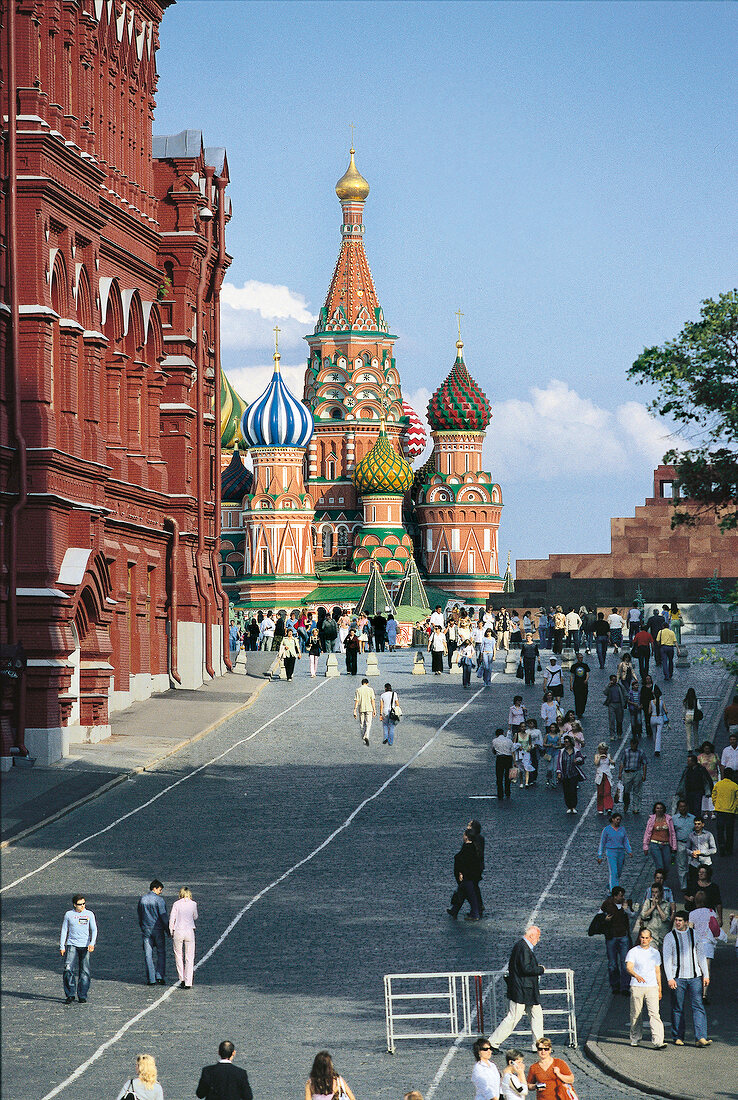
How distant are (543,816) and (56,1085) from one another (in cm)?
1360

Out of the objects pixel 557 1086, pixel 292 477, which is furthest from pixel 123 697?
pixel 292 477

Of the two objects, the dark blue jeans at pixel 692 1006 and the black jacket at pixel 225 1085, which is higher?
the black jacket at pixel 225 1085

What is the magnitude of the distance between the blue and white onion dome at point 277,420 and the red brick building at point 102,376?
63.9 m

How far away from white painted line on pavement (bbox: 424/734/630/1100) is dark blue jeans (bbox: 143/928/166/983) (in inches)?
134

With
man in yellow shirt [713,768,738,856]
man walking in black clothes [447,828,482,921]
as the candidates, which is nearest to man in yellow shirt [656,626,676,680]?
man in yellow shirt [713,768,738,856]

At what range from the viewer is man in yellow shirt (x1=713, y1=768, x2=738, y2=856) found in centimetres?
2298

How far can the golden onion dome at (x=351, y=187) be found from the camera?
132 meters

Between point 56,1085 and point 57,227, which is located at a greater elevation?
point 57,227

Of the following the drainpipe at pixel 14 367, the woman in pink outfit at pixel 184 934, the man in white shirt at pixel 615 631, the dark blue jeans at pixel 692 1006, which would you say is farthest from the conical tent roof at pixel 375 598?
the dark blue jeans at pixel 692 1006

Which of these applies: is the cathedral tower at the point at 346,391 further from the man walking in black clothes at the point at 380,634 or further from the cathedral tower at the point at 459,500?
the man walking in black clothes at the point at 380,634

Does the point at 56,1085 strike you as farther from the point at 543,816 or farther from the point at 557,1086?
the point at 543,816

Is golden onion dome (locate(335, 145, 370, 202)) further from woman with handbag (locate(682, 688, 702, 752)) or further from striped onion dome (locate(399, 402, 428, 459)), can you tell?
woman with handbag (locate(682, 688, 702, 752))

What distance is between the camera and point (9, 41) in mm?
34781

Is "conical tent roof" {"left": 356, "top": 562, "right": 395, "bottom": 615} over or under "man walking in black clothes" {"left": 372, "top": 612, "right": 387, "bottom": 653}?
over
